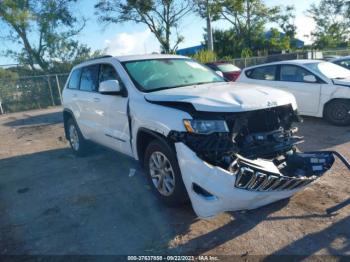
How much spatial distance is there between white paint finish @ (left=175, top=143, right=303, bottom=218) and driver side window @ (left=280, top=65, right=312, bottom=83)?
5.56 m

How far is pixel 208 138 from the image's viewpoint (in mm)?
3404

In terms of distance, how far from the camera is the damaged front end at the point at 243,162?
3186 millimetres

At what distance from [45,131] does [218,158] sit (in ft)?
27.9

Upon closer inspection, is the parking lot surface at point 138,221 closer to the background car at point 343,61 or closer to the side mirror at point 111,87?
the side mirror at point 111,87

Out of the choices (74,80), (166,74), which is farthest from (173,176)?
(74,80)

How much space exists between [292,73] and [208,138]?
19.5ft

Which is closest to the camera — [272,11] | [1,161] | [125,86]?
[125,86]

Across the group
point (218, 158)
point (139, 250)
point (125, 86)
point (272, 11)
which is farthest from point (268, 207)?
point (272, 11)

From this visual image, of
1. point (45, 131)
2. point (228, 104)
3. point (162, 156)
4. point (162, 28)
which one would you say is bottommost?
point (45, 131)

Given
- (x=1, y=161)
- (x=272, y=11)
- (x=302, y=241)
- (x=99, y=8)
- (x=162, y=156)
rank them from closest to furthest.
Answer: (x=302, y=241), (x=162, y=156), (x=1, y=161), (x=99, y=8), (x=272, y=11)

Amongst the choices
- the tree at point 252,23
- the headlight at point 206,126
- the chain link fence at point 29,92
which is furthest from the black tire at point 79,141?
the tree at point 252,23

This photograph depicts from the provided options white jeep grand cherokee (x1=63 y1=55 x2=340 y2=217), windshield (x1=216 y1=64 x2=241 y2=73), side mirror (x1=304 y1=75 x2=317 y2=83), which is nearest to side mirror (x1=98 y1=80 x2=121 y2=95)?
white jeep grand cherokee (x1=63 y1=55 x2=340 y2=217)

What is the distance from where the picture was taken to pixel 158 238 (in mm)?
3479

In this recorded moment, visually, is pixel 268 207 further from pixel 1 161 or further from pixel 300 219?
pixel 1 161
